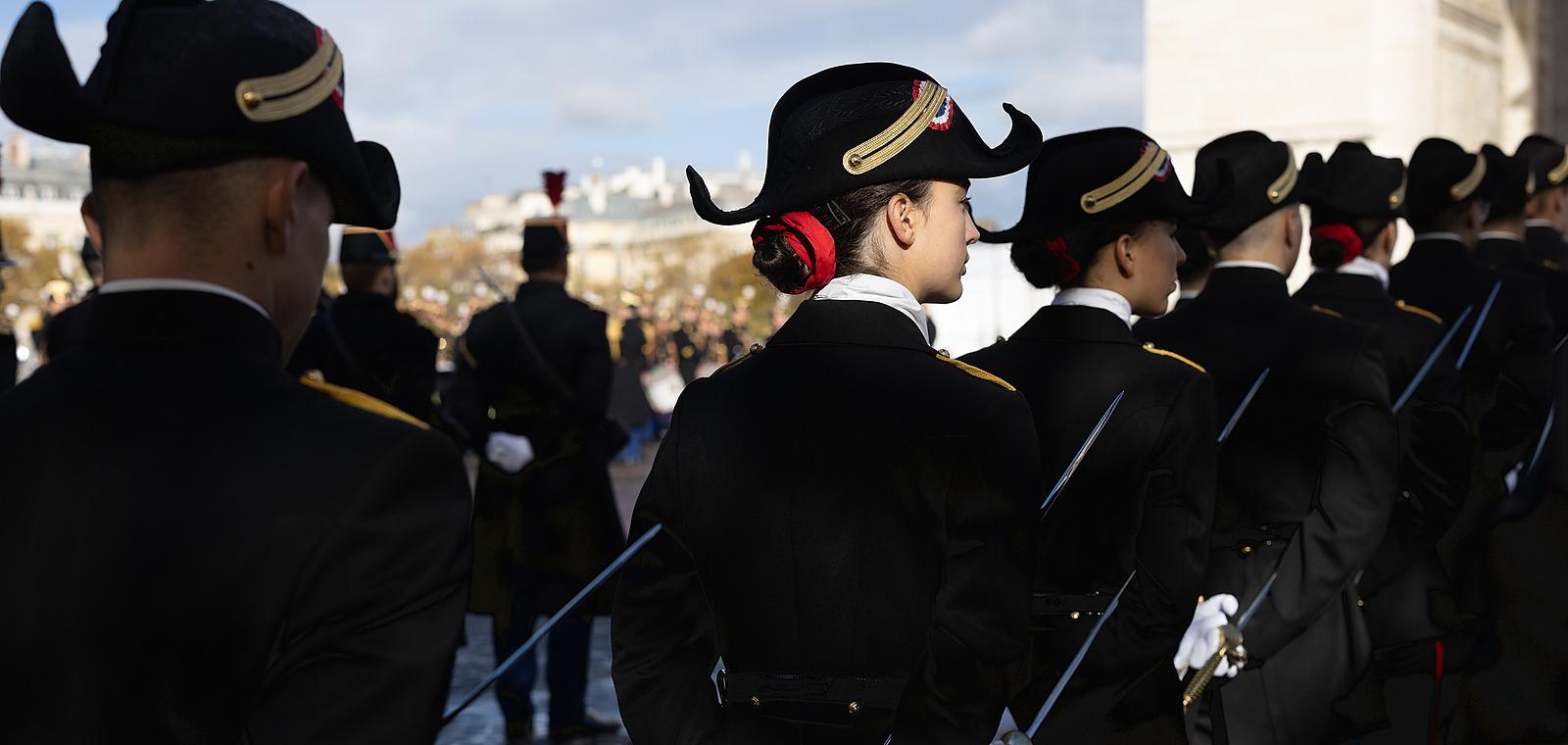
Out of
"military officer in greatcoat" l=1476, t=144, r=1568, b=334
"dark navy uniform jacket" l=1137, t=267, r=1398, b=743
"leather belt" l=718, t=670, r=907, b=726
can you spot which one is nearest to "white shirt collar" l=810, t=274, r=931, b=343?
"leather belt" l=718, t=670, r=907, b=726

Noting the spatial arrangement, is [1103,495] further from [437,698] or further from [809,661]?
[437,698]

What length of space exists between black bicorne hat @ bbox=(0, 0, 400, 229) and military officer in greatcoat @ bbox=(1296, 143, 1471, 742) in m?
3.56

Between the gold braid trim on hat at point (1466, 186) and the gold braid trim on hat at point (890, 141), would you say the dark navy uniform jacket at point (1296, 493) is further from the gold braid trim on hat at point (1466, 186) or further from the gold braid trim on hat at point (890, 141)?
the gold braid trim on hat at point (1466, 186)

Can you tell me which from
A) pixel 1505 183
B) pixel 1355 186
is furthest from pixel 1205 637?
pixel 1505 183

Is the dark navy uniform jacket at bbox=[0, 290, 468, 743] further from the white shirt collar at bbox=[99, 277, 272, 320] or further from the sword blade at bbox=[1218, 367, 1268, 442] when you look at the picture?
the sword blade at bbox=[1218, 367, 1268, 442]

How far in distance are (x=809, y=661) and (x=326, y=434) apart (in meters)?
0.96

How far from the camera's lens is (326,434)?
156 cm

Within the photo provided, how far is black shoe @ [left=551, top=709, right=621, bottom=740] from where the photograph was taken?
21.1ft

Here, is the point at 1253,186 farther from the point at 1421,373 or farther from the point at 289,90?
the point at 289,90

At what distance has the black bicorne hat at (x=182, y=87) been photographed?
61.9 inches

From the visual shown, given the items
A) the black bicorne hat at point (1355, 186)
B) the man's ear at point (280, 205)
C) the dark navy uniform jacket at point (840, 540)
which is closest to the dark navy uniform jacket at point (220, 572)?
the man's ear at point (280, 205)

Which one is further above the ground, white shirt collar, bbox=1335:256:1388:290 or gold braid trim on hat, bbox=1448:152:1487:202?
gold braid trim on hat, bbox=1448:152:1487:202

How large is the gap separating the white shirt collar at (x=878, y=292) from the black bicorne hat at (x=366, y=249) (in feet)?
14.7

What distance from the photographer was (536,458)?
22.0ft
